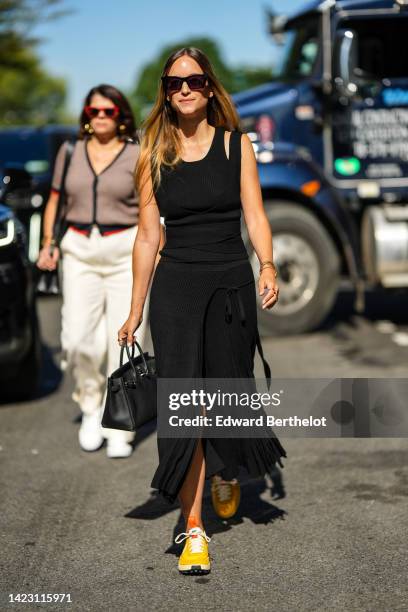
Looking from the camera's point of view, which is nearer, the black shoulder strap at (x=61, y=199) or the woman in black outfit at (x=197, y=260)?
the woman in black outfit at (x=197, y=260)

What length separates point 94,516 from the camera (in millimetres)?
5043

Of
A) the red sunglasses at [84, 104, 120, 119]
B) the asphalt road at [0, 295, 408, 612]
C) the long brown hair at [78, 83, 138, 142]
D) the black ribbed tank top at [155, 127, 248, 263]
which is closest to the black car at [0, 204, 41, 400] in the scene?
the asphalt road at [0, 295, 408, 612]

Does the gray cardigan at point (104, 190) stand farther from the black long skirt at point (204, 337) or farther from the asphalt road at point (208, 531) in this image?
the black long skirt at point (204, 337)

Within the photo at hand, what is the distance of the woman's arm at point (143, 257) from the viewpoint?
4.45m

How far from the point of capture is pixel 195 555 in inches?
167

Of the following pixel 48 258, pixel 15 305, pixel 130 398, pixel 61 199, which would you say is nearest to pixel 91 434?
pixel 48 258

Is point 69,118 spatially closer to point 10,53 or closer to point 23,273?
point 10,53

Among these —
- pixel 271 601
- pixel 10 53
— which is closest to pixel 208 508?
pixel 271 601

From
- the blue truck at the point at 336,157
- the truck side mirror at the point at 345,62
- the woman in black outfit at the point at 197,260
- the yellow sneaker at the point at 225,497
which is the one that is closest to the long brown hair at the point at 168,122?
the woman in black outfit at the point at 197,260

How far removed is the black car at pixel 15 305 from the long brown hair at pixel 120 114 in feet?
3.78

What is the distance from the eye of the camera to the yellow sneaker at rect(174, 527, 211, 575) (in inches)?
166

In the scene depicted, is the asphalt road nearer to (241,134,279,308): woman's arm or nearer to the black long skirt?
the black long skirt

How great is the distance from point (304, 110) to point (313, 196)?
0.76 metres

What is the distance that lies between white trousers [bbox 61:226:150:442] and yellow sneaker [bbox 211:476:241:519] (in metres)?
1.34
